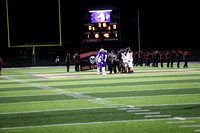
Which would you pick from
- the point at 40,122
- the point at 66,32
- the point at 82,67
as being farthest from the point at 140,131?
the point at 66,32

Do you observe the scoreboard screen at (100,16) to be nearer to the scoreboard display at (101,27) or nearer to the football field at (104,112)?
the scoreboard display at (101,27)

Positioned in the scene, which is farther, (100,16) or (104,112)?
(100,16)

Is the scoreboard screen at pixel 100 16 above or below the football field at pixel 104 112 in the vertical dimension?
above

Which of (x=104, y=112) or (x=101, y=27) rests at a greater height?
(x=101, y=27)

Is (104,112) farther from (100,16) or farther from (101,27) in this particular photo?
(100,16)

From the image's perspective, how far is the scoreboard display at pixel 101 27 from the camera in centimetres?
3672

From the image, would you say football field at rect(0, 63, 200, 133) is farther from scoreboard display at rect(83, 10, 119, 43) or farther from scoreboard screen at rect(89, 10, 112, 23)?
scoreboard screen at rect(89, 10, 112, 23)

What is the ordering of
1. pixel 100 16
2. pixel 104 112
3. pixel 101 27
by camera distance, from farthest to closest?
pixel 100 16 → pixel 101 27 → pixel 104 112

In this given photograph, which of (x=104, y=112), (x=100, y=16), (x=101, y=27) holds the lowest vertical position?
(x=104, y=112)

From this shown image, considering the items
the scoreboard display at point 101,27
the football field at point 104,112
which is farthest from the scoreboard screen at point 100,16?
the football field at point 104,112

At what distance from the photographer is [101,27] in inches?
1449

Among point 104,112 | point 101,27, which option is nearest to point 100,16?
point 101,27


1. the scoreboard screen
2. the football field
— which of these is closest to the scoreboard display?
the scoreboard screen

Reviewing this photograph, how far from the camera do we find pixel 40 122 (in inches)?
276
